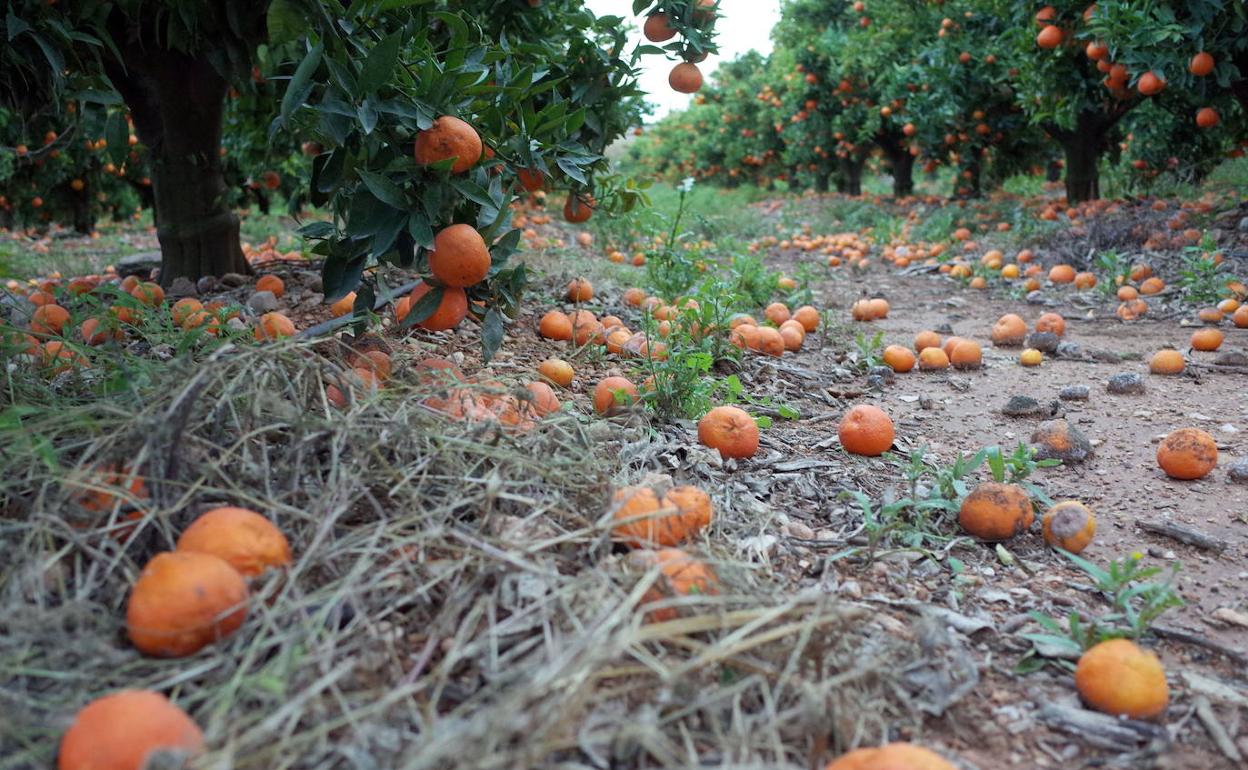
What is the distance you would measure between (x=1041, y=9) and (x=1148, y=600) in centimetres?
752

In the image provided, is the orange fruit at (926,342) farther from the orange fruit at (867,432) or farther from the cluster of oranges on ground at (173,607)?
the cluster of oranges on ground at (173,607)

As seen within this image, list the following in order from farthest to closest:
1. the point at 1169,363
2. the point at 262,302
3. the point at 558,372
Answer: the point at 1169,363
the point at 262,302
the point at 558,372

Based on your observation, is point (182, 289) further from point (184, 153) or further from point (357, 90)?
point (357, 90)

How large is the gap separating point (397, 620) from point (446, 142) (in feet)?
4.70

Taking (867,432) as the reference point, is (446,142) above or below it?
above

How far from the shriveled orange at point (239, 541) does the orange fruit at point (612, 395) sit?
152 cm

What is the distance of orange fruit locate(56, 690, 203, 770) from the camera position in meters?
1.26

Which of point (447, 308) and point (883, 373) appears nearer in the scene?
point (447, 308)

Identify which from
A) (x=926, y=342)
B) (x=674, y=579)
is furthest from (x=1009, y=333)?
(x=674, y=579)

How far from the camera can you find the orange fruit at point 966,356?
4781mm

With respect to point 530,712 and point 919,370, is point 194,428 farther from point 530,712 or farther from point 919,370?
point 919,370

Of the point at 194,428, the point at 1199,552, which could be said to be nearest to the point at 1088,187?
the point at 1199,552

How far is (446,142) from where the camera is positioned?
2.49 metres

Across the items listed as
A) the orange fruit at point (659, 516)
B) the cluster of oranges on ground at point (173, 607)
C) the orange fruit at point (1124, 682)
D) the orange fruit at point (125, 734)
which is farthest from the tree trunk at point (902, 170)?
the orange fruit at point (125, 734)
